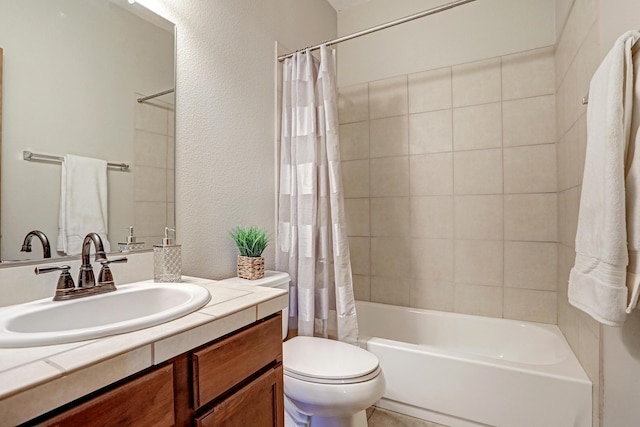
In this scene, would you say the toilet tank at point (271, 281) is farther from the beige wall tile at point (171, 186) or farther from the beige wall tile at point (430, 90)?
the beige wall tile at point (430, 90)

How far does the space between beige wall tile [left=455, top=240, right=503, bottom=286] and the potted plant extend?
140cm

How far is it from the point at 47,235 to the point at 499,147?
2334mm

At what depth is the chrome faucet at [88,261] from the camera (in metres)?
0.94

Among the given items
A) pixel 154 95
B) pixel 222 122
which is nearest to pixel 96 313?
pixel 154 95

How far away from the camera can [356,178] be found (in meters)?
2.57

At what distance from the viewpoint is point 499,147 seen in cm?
211

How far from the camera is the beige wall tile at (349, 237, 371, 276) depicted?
8.28 ft

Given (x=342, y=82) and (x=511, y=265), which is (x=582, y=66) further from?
(x=342, y=82)

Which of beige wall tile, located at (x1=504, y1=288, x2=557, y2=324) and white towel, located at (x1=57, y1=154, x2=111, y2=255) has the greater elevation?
white towel, located at (x1=57, y1=154, x2=111, y2=255)

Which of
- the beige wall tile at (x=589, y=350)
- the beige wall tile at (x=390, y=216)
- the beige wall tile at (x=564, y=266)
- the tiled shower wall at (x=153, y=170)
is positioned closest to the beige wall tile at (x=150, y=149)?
the tiled shower wall at (x=153, y=170)

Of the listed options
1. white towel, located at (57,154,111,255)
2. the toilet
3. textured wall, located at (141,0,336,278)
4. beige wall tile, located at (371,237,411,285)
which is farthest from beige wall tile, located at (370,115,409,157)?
white towel, located at (57,154,111,255)

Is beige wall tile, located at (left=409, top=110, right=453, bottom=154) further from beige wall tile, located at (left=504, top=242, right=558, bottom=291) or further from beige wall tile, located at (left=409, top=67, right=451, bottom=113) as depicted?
beige wall tile, located at (left=504, top=242, right=558, bottom=291)

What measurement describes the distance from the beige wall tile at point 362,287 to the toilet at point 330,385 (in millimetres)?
1068

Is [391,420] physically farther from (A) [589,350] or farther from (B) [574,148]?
(B) [574,148]
